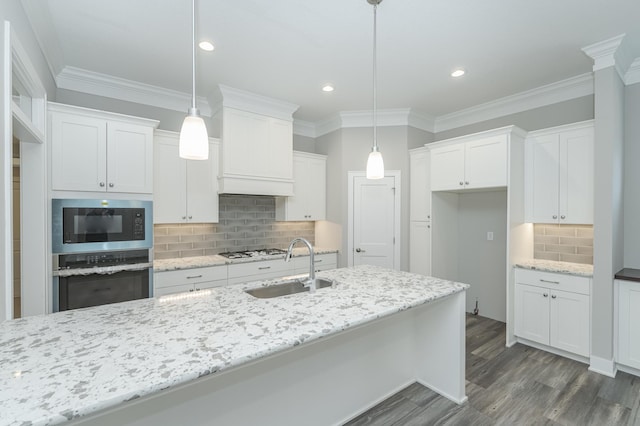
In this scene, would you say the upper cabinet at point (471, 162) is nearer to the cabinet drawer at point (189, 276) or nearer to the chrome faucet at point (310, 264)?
the chrome faucet at point (310, 264)

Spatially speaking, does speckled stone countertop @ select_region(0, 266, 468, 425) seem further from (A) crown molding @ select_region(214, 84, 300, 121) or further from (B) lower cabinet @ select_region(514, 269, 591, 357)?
(A) crown molding @ select_region(214, 84, 300, 121)

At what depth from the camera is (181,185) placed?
3.37 meters

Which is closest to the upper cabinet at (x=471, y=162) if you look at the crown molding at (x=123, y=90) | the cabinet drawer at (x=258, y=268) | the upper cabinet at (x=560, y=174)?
the upper cabinet at (x=560, y=174)

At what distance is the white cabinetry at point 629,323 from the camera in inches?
98.8

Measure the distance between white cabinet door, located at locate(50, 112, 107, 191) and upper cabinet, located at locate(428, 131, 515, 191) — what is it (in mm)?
3573

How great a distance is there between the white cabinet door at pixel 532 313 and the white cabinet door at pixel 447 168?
131 centimetres

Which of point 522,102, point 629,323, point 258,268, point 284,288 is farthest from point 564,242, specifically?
point 258,268

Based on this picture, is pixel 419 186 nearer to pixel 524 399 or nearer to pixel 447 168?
pixel 447 168

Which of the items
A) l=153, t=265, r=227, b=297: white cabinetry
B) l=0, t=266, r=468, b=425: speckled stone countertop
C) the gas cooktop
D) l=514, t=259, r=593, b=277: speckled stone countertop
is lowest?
l=153, t=265, r=227, b=297: white cabinetry

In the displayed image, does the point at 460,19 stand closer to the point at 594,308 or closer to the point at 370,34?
the point at 370,34

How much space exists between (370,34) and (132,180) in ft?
8.12

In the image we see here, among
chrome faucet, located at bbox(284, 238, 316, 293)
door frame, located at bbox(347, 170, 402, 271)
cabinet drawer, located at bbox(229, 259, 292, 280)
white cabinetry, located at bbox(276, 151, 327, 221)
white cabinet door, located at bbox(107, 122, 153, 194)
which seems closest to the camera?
chrome faucet, located at bbox(284, 238, 316, 293)

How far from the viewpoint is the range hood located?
3.48 meters

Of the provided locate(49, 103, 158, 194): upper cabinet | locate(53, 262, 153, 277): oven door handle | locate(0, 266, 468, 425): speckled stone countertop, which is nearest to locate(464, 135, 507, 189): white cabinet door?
locate(0, 266, 468, 425): speckled stone countertop
